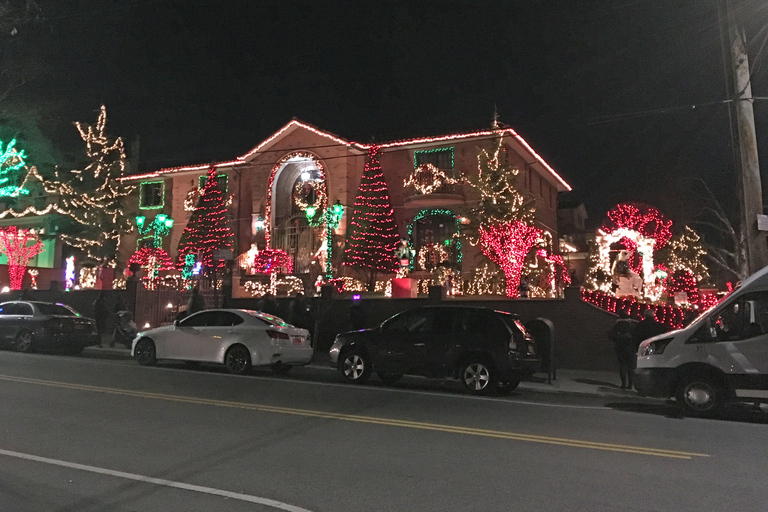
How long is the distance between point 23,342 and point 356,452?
14.3m

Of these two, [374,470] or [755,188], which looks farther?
[755,188]

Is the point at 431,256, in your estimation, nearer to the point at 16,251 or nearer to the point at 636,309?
the point at 636,309

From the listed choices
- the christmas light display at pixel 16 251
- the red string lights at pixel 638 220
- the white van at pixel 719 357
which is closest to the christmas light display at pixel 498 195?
the red string lights at pixel 638 220

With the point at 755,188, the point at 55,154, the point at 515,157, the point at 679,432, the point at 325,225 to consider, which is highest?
the point at 55,154

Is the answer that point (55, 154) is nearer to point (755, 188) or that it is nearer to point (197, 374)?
point (197, 374)

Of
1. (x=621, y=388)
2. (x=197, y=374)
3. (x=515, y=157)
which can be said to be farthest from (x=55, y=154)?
(x=621, y=388)

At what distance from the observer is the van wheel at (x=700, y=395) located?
9367mm

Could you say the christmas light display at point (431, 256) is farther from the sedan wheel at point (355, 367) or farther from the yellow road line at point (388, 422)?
the yellow road line at point (388, 422)

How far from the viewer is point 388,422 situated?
8.31m

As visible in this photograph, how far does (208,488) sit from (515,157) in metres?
24.9

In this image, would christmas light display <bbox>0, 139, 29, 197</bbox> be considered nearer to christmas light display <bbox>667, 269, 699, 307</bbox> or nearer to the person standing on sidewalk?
the person standing on sidewalk

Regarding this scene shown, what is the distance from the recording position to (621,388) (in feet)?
41.3

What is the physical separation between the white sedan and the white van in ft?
24.0

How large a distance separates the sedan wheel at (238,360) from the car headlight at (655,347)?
7.99 m
